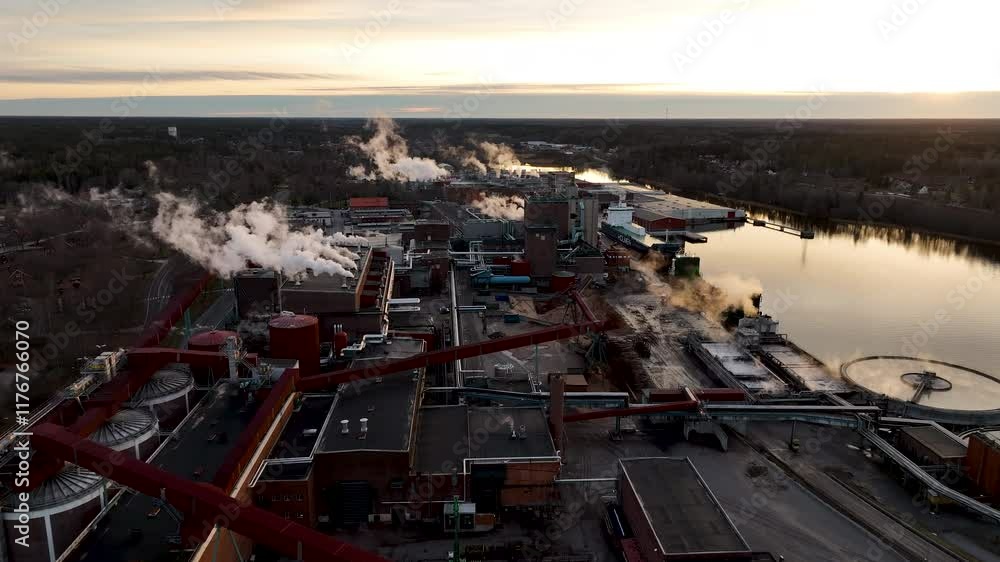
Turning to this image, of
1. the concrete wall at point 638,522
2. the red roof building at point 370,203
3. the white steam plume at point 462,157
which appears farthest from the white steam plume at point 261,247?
the white steam plume at point 462,157

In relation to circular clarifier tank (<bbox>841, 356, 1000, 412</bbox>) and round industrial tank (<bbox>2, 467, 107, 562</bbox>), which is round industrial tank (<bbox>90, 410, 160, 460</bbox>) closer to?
round industrial tank (<bbox>2, 467, 107, 562</bbox>)

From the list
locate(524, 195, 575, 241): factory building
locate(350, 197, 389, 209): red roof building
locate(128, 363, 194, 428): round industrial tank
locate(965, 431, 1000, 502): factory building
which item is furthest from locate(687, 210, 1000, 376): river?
locate(350, 197, 389, 209): red roof building

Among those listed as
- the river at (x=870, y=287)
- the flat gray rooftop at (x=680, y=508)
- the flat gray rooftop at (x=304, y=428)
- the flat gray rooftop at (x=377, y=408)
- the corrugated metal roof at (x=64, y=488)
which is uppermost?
the corrugated metal roof at (x=64, y=488)

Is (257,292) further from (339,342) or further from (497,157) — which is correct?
(497,157)

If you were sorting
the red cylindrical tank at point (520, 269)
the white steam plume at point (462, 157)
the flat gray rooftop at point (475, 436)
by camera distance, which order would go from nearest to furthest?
the flat gray rooftop at point (475, 436), the red cylindrical tank at point (520, 269), the white steam plume at point (462, 157)

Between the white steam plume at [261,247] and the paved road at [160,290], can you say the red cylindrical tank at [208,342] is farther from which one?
the paved road at [160,290]

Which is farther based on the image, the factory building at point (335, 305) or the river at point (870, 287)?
the river at point (870, 287)

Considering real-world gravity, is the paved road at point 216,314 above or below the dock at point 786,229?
above
